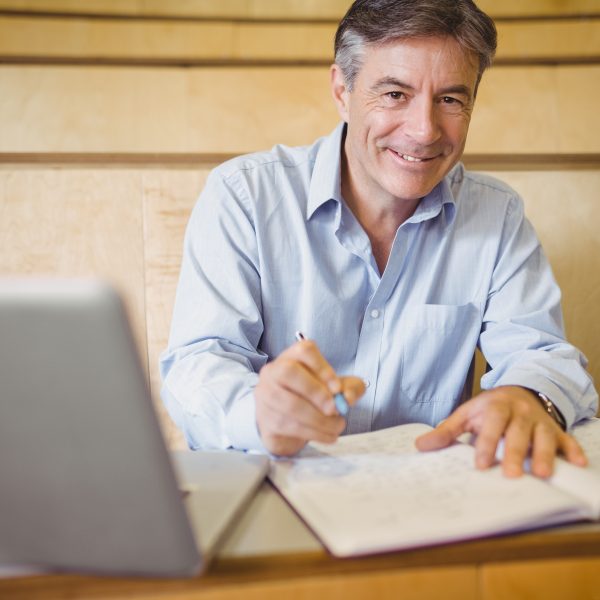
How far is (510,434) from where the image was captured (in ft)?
2.06

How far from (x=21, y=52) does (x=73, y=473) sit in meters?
1.12

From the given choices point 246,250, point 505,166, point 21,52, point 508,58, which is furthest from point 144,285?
point 508,58

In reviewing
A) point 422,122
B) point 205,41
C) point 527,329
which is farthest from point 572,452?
point 205,41

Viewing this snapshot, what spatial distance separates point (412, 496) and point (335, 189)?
601 millimetres

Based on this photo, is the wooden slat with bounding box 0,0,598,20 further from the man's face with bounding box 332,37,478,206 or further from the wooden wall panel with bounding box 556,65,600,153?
the man's face with bounding box 332,37,478,206

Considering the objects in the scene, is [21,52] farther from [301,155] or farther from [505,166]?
[505,166]

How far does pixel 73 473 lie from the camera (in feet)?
1.21

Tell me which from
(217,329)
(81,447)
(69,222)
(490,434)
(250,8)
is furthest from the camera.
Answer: (250,8)

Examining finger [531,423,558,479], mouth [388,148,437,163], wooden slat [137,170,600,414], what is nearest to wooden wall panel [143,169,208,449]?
wooden slat [137,170,600,414]

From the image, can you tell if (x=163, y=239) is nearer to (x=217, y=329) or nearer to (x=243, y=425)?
(x=217, y=329)

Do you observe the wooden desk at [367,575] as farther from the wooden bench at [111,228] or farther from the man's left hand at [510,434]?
the wooden bench at [111,228]

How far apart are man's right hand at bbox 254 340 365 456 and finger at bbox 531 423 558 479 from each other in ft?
0.53

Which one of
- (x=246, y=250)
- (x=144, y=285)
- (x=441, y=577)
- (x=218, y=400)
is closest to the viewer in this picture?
(x=441, y=577)

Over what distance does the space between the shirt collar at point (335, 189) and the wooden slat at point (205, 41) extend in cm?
31
